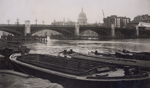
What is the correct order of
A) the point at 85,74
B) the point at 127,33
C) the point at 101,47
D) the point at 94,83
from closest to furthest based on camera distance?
the point at 94,83 → the point at 85,74 → the point at 101,47 → the point at 127,33

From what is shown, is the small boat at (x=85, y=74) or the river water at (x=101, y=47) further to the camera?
the river water at (x=101, y=47)

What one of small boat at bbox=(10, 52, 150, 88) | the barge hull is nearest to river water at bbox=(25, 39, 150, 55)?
small boat at bbox=(10, 52, 150, 88)

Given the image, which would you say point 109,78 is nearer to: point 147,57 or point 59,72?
point 59,72

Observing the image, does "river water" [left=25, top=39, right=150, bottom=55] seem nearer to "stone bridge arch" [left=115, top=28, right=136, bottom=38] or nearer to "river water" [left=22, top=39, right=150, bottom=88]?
"river water" [left=22, top=39, right=150, bottom=88]

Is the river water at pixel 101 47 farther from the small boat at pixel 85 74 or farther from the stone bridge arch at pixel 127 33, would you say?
the small boat at pixel 85 74

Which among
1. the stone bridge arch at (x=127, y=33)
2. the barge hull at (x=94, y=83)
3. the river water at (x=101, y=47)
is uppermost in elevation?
the stone bridge arch at (x=127, y=33)

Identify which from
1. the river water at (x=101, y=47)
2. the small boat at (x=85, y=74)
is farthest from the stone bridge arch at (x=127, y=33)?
the small boat at (x=85, y=74)

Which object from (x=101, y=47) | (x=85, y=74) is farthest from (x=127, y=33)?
(x=85, y=74)

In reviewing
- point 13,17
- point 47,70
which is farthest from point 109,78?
point 13,17

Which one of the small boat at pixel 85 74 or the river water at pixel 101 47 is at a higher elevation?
the river water at pixel 101 47

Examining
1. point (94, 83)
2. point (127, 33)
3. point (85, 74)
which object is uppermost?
point (127, 33)

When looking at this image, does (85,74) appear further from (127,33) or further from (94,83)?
(127,33)
